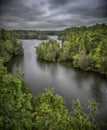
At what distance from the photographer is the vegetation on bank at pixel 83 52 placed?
53.3m

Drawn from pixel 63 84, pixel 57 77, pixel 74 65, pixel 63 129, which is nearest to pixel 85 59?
pixel 74 65

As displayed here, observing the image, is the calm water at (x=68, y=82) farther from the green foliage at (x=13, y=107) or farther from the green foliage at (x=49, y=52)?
the green foliage at (x=13, y=107)

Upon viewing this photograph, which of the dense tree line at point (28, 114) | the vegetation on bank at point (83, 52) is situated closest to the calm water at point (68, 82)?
the vegetation on bank at point (83, 52)

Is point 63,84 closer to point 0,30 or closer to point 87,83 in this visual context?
point 87,83

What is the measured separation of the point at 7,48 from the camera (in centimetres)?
7094

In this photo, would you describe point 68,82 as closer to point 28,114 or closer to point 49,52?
point 49,52

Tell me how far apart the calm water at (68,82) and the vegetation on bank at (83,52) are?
341cm

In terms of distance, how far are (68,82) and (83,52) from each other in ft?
52.5

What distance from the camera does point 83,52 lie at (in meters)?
56.2

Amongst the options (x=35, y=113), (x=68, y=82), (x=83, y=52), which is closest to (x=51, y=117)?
(x=35, y=113)

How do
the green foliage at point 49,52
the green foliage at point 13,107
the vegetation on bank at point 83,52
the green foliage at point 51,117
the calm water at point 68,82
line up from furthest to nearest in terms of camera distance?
Result: the green foliage at point 49,52, the vegetation on bank at point 83,52, the calm water at point 68,82, the green foliage at point 51,117, the green foliage at point 13,107

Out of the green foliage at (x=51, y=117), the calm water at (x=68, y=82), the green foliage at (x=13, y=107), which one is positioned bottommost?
the calm water at (x=68, y=82)

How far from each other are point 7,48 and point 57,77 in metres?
31.8

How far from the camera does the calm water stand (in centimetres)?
3441
